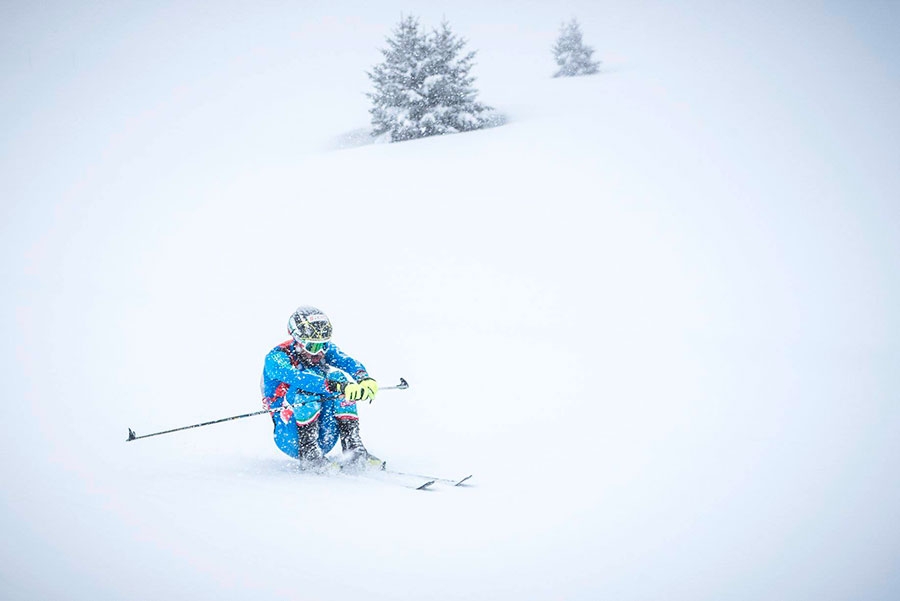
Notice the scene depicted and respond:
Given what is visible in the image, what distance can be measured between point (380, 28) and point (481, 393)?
4983 centimetres

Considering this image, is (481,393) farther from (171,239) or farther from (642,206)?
(171,239)

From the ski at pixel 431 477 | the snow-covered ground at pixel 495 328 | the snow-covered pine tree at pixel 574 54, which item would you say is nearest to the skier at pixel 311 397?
the ski at pixel 431 477

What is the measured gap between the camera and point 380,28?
4912 cm

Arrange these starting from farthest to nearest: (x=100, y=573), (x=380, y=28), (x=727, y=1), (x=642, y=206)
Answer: (x=380, y=28), (x=727, y=1), (x=642, y=206), (x=100, y=573)

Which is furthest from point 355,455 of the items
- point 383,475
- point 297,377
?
point 297,377

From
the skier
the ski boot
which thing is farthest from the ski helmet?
the ski boot

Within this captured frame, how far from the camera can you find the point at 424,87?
53.2 feet

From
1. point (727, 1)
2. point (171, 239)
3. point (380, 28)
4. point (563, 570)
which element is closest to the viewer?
point (563, 570)

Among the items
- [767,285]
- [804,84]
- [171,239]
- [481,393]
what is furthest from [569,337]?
[804,84]

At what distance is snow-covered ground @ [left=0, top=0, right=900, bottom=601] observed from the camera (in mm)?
3172

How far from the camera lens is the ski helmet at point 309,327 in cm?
475

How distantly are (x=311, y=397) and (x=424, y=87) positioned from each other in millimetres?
13639

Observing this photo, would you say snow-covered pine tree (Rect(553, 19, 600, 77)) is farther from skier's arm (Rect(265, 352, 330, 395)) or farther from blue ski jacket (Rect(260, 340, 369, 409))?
skier's arm (Rect(265, 352, 330, 395))

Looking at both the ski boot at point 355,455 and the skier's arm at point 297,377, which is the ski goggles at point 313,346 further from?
the ski boot at point 355,455
